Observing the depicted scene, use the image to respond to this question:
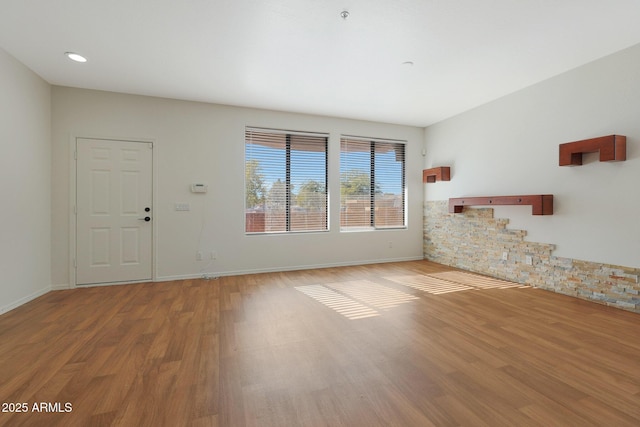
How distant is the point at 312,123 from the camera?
211 inches

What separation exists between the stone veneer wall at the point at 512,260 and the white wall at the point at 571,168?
0.15 meters

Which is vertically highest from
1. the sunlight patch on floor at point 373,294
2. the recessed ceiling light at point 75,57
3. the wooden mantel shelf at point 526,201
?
the recessed ceiling light at point 75,57

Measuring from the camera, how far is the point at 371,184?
5.94 metres

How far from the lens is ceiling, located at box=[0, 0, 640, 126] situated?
2.51 meters

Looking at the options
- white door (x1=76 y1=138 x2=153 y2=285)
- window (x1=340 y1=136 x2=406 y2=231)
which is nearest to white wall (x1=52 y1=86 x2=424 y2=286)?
white door (x1=76 y1=138 x2=153 y2=285)

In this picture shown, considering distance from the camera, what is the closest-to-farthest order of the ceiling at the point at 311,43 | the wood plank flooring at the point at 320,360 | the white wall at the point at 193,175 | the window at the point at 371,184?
the wood plank flooring at the point at 320,360
the ceiling at the point at 311,43
the white wall at the point at 193,175
the window at the point at 371,184

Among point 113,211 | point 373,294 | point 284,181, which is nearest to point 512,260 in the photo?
point 373,294

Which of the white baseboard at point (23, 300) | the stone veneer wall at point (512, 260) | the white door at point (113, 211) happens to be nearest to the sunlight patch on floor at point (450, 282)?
the stone veneer wall at point (512, 260)

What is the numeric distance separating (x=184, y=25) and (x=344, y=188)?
3695 millimetres

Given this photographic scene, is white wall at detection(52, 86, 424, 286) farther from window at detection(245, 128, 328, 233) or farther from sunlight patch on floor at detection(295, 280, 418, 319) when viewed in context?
sunlight patch on floor at detection(295, 280, 418, 319)

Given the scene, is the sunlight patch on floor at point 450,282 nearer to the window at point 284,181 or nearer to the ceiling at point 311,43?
the window at point 284,181

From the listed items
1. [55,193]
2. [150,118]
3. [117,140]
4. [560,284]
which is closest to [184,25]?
[150,118]

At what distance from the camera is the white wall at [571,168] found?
10.4 ft

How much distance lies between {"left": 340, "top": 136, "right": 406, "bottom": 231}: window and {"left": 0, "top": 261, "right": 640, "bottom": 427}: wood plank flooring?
2.32 metres
